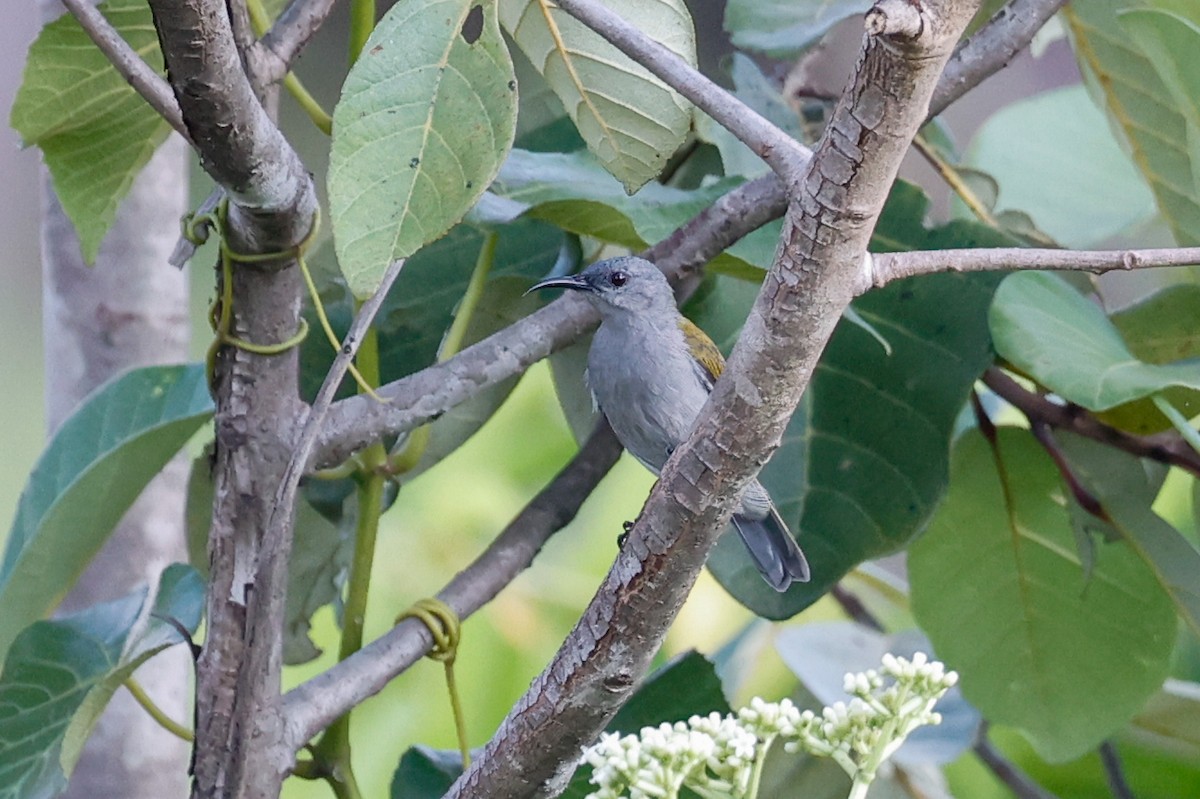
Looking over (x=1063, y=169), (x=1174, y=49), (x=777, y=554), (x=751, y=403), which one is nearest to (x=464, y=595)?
(x=777, y=554)

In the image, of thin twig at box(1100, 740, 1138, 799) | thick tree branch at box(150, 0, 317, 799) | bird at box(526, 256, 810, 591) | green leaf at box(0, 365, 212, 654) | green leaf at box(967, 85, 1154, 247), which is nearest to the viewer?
thick tree branch at box(150, 0, 317, 799)

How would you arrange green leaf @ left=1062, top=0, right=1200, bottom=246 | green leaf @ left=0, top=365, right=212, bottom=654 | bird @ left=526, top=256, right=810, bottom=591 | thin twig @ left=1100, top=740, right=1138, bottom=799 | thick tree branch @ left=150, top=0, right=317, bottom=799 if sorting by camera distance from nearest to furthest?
thick tree branch @ left=150, top=0, right=317, bottom=799 → green leaf @ left=0, top=365, right=212, bottom=654 → bird @ left=526, top=256, right=810, bottom=591 → green leaf @ left=1062, top=0, right=1200, bottom=246 → thin twig @ left=1100, top=740, right=1138, bottom=799

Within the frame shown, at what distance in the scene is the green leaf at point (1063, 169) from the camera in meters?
1.63

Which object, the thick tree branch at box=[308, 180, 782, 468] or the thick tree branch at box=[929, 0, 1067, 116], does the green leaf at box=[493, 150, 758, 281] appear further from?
the thick tree branch at box=[929, 0, 1067, 116]

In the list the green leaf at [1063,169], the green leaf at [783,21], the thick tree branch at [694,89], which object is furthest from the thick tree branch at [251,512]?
the green leaf at [1063,169]

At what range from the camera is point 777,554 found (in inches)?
45.6

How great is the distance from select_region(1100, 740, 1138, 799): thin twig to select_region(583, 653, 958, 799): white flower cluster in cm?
81

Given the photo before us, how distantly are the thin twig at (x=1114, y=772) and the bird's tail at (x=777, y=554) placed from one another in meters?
0.51

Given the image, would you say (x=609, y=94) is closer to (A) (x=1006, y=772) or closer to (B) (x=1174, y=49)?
(B) (x=1174, y=49)

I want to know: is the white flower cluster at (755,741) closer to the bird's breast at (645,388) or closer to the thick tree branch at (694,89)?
the thick tree branch at (694,89)

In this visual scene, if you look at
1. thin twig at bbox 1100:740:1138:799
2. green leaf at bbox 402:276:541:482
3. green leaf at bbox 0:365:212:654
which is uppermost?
green leaf at bbox 402:276:541:482

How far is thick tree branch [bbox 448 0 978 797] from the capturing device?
0.53 metres

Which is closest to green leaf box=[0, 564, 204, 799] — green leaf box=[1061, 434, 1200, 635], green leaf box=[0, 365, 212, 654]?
green leaf box=[0, 365, 212, 654]

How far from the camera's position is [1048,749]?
123cm
